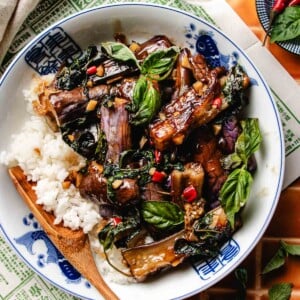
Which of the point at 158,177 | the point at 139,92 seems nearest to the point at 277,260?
the point at 158,177

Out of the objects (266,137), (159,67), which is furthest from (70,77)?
(266,137)

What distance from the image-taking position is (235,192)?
2.12m

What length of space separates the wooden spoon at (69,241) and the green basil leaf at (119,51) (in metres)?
0.48

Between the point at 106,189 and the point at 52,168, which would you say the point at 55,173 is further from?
the point at 106,189

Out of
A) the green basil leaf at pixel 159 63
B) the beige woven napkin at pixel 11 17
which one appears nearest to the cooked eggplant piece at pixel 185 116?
the green basil leaf at pixel 159 63

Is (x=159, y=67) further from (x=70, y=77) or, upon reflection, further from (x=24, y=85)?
(x=24, y=85)

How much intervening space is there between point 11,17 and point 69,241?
759mm

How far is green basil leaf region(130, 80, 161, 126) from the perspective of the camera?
83.5 inches

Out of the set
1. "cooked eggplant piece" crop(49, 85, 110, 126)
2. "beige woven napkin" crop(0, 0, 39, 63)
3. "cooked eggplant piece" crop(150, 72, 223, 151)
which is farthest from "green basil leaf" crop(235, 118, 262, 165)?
"beige woven napkin" crop(0, 0, 39, 63)

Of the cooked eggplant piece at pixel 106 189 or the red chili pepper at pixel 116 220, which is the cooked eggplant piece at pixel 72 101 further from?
the red chili pepper at pixel 116 220

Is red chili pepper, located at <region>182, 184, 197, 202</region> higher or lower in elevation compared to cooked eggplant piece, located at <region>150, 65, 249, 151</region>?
lower

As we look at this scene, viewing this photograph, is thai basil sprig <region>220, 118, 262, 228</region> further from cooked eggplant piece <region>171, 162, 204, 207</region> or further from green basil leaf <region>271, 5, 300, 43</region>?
green basil leaf <region>271, 5, 300, 43</region>

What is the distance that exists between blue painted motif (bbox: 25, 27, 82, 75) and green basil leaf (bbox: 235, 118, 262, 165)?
61 centimetres

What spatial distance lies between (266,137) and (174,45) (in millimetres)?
409
